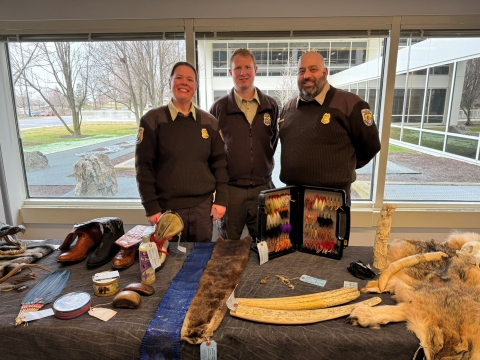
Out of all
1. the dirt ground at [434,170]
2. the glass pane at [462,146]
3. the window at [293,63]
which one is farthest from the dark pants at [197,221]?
the glass pane at [462,146]

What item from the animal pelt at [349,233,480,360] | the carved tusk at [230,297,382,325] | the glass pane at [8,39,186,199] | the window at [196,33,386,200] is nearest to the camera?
the animal pelt at [349,233,480,360]

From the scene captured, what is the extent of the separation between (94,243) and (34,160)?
192cm

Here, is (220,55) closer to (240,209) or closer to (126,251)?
(240,209)

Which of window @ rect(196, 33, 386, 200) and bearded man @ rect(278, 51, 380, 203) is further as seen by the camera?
window @ rect(196, 33, 386, 200)

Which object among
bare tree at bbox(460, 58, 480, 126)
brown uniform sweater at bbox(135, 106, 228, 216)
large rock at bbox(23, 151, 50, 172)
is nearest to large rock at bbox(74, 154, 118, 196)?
large rock at bbox(23, 151, 50, 172)

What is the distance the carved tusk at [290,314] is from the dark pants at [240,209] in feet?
3.33

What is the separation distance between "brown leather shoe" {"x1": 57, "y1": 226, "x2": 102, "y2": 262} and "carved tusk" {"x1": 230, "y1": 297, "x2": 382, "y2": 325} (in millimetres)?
819

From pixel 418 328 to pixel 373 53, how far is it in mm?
2232

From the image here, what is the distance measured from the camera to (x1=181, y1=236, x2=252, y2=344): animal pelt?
0.98 meters

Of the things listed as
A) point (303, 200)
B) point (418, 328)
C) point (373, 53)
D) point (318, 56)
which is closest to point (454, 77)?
point (373, 53)

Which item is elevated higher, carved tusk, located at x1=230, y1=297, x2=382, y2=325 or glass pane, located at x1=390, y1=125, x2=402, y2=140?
glass pane, located at x1=390, y1=125, x2=402, y2=140

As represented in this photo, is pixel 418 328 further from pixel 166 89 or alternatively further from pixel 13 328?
pixel 166 89

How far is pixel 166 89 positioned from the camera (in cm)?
269

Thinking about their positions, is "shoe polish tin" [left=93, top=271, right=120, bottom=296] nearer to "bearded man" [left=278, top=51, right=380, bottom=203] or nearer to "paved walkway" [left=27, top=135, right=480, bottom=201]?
"bearded man" [left=278, top=51, right=380, bottom=203]
